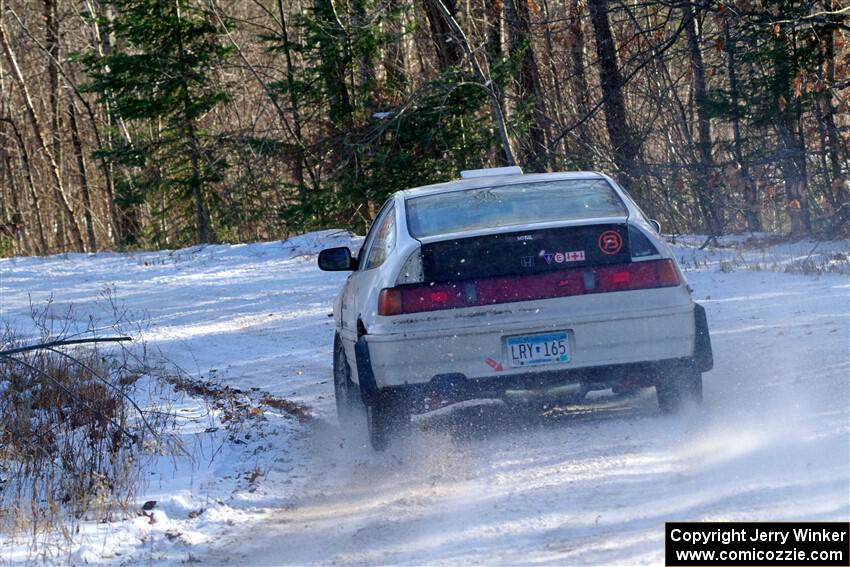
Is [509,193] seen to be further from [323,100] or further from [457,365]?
[323,100]

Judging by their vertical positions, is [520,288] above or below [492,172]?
below

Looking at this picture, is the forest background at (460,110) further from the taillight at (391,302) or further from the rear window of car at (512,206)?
the taillight at (391,302)

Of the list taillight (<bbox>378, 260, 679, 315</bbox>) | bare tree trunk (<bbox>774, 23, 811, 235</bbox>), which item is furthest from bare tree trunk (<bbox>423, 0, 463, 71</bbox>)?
taillight (<bbox>378, 260, 679, 315</bbox>)

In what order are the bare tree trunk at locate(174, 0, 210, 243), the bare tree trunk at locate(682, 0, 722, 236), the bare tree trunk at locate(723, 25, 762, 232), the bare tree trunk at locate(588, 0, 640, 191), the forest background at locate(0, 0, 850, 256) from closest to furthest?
the bare tree trunk at locate(723, 25, 762, 232), the forest background at locate(0, 0, 850, 256), the bare tree trunk at locate(682, 0, 722, 236), the bare tree trunk at locate(588, 0, 640, 191), the bare tree trunk at locate(174, 0, 210, 243)

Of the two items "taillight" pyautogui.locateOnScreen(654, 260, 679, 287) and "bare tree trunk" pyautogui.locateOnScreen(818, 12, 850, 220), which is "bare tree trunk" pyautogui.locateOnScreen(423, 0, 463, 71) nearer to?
"bare tree trunk" pyautogui.locateOnScreen(818, 12, 850, 220)

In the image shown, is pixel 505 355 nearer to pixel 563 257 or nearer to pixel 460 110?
pixel 563 257

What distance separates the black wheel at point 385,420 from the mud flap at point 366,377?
0.04 meters

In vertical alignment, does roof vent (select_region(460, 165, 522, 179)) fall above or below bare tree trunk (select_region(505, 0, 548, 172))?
below

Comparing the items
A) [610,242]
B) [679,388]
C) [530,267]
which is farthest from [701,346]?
[530,267]

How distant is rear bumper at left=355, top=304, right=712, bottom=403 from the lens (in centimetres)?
648

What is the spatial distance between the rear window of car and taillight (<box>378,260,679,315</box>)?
41 cm

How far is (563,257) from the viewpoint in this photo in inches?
259

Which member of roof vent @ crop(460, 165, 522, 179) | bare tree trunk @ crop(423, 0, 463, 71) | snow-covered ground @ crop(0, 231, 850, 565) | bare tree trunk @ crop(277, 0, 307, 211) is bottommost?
snow-covered ground @ crop(0, 231, 850, 565)

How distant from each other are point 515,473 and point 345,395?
7.80 ft
